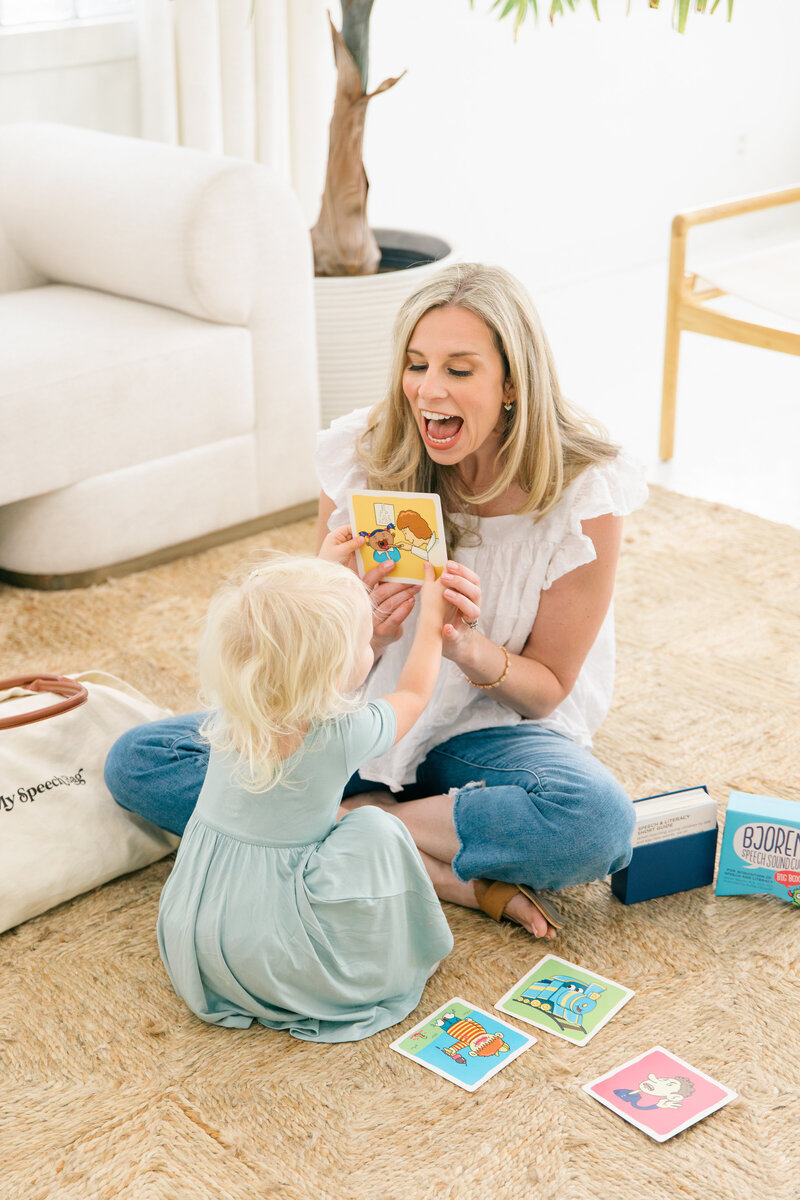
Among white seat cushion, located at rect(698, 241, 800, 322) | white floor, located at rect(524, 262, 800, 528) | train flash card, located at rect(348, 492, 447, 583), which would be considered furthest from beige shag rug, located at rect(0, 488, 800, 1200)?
white seat cushion, located at rect(698, 241, 800, 322)

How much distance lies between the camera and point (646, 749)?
2.05m

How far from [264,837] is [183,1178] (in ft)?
1.18

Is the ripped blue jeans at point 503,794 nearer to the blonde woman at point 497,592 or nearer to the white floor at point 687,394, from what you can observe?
the blonde woman at point 497,592

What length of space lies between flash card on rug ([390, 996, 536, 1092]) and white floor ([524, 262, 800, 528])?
1767 mm

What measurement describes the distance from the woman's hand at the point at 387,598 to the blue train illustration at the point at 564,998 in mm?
475

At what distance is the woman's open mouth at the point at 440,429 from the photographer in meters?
1.63

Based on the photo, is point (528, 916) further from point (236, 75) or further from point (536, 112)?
point (536, 112)

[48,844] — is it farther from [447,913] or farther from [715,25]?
[715,25]

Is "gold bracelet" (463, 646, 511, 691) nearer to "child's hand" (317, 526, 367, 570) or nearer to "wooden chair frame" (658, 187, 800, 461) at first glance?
"child's hand" (317, 526, 367, 570)

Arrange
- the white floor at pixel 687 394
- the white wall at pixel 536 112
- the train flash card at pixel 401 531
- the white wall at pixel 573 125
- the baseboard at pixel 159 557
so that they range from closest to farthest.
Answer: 1. the train flash card at pixel 401 531
2. the baseboard at pixel 159 557
3. the white floor at pixel 687 394
4. the white wall at pixel 536 112
5. the white wall at pixel 573 125

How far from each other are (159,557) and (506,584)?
4.00 ft

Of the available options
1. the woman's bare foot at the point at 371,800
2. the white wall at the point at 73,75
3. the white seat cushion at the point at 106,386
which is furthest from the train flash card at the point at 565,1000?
the white wall at the point at 73,75

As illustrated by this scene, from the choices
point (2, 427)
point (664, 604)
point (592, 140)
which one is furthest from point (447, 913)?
point (592, 140)

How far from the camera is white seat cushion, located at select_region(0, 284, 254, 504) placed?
242 cm
